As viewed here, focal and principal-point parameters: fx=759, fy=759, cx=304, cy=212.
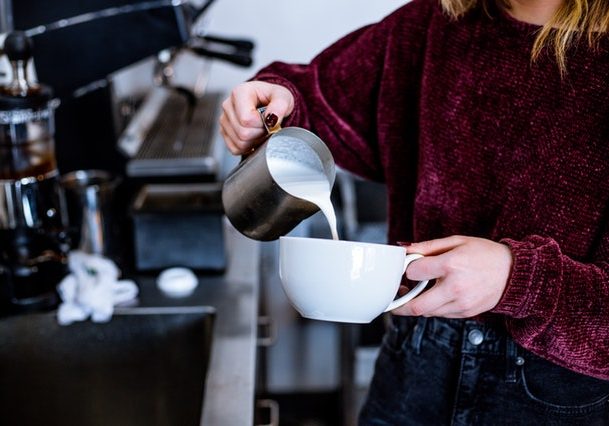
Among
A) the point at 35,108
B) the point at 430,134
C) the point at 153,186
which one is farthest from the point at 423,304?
the point at 153,186

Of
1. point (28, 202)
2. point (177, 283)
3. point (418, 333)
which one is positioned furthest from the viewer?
point (177, 283)

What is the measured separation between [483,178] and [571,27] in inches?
7.4

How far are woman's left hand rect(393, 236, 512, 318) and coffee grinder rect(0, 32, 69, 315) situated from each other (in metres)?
0.65

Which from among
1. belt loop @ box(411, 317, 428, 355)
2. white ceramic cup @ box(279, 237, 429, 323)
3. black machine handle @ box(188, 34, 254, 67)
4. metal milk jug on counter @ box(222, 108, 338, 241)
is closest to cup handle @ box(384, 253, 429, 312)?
white ceramic cup @ box(279, 237, 429, 323)

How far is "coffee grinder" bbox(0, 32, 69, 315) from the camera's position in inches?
42.6

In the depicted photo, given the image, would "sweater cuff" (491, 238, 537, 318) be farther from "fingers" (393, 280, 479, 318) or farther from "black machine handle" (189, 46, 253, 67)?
"black machine handle" (189, 46, 253, 67)

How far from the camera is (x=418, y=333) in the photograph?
3.08 feet

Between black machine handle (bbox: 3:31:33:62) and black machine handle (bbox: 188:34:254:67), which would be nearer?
black machine handle (bbox: 3:31:33:62)

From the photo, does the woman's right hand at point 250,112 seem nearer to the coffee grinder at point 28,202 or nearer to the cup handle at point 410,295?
the cup handle at point 410,295

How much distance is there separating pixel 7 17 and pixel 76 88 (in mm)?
229

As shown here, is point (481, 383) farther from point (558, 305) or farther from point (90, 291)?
point (90, 291)

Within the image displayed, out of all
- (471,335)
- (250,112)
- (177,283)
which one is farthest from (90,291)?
(471,335)

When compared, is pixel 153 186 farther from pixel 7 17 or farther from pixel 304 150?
pixel 304 150

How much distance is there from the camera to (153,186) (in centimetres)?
145
